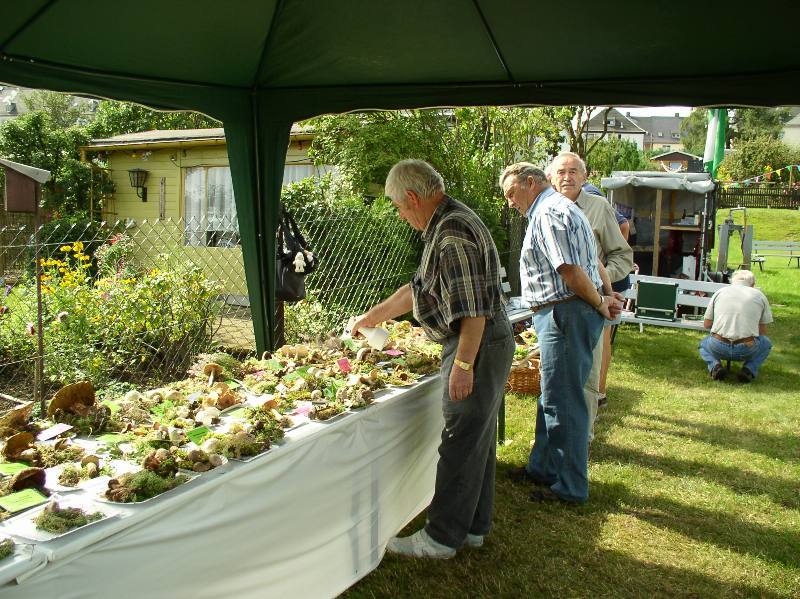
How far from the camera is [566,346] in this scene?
3721 mm

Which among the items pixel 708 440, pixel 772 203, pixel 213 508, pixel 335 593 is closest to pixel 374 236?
pixel 708 440

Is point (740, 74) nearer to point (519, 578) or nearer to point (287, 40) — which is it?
point (287, 40)

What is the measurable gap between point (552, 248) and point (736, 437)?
9.53ft

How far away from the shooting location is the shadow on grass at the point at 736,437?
5.16 meters

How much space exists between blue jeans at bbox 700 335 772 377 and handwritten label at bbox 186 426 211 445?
6.23 meters

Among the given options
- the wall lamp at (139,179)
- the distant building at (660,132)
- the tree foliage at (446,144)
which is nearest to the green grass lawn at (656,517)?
the tree foliage at (446,144)

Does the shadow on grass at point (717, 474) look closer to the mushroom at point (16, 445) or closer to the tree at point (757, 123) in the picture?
the mushroom at point (16, 445)

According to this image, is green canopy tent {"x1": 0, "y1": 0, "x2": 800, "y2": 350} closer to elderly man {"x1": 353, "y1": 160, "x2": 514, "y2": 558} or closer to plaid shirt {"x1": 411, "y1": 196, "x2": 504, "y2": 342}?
elderly man {"x1": 353, "y1": 160, "x2": 514, "y2": 558}

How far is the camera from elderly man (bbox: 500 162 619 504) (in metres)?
3.62

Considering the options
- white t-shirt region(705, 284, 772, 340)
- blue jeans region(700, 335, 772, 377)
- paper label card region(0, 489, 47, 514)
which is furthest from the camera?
blue jeans region(700, 335, 772, 377)

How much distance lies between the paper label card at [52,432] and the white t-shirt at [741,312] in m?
6.48

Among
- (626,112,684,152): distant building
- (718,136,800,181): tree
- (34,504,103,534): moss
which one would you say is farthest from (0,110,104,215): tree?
(626,112,684,152): distant building

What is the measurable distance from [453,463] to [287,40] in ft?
7.41

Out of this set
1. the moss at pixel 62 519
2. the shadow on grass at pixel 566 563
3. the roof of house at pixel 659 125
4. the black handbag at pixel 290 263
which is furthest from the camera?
the roof of house at pixel 659 125
